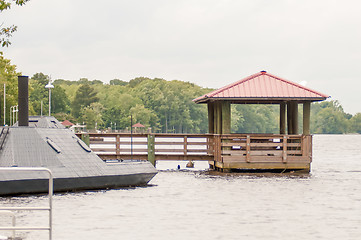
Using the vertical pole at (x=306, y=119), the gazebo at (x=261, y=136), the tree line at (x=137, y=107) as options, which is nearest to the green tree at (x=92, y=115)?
the tree line at (x=137, y=107)

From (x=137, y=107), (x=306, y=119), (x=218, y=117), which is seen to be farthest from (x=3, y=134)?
(x=137, y=107)

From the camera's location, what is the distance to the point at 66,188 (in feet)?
69.1

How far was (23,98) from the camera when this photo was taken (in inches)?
862

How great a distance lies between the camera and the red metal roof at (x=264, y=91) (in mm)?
28031

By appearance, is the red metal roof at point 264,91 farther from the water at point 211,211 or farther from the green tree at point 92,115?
the green tree at point 92,115

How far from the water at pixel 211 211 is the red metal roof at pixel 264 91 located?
349 cm

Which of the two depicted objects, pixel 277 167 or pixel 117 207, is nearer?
pixel 117 207

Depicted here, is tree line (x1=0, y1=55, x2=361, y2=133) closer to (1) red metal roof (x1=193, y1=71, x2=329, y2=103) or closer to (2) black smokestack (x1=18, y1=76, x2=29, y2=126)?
(1) red metal roof (x1=193, y1=71, x2=329, y2=103)

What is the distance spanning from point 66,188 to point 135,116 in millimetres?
121245

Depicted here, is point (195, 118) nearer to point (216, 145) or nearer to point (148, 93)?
point (148, 93)

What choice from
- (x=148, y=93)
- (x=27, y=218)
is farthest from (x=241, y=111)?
(x=27, y=218)

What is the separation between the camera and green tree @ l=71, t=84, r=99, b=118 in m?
147

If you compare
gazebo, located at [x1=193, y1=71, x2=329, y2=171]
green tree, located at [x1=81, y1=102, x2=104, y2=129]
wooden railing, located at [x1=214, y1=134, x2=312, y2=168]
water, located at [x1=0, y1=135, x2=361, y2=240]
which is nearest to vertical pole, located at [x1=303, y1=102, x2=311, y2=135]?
gazebo, located at [x1=193, y1=71, x2=329, y2=171]

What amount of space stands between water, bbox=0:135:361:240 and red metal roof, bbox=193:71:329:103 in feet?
11.5
